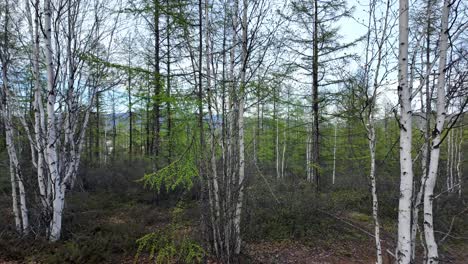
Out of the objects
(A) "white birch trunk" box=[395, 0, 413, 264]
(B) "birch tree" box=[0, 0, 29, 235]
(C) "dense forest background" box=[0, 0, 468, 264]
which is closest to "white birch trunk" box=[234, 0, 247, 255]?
(C) "dense forest background" box=[0, 0, 468, 264]

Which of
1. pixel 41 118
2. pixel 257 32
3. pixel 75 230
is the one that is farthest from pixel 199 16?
pixel 75 230

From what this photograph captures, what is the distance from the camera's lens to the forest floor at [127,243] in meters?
4.60

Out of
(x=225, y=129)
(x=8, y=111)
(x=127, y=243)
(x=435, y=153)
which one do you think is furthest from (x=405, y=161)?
(x=8, y=111)

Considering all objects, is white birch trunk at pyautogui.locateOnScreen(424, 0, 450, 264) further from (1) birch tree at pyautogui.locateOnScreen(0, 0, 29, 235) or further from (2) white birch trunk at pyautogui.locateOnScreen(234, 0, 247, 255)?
(1) birch tree at pyautogui.locateOnScreen(0, 0, 29, 235)

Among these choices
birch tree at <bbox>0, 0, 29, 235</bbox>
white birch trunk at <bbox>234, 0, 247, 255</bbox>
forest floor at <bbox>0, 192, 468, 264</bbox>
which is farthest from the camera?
birch tree at <bbox>0, 0, 29, 235</bbox>

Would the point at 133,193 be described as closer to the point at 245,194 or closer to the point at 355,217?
the point at 245,194

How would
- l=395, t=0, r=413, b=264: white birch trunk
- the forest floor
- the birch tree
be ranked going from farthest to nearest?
the birch tree → the forest floor → l=395, t=0, r=413, b=264: white birch trunk

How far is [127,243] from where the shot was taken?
17.6 ft

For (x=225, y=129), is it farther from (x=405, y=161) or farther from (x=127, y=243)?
(x=127, y=243)

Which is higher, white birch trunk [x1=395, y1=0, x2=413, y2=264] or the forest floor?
white birch trunk [x1=395, y1=0, x2=413, y2=264]

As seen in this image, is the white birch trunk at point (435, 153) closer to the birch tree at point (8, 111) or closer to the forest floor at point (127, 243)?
the forest floor at point (127, 243)

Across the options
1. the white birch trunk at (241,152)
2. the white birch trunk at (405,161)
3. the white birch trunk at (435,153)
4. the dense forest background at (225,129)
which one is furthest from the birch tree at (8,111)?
the white birch trunk at (435,153)

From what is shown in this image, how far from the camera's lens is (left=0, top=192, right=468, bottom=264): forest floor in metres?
4.60

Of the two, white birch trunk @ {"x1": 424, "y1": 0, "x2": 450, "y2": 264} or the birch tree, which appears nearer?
white birch trunk @ {"x1": 424, "y1": 0, "x2": 450, "y2": 264}
